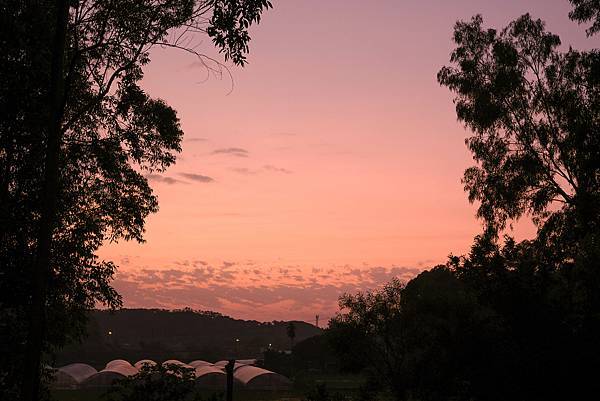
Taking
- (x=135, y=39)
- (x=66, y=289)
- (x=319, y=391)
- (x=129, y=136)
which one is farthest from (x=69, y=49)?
(x=319, y=391)

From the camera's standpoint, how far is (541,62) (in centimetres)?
3145

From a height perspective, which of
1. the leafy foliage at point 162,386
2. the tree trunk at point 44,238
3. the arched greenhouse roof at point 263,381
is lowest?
the arched greenhouse roof at point 263,381

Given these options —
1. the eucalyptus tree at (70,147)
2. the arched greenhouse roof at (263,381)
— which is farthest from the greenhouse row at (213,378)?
the eucalyptus tree at (70,147)

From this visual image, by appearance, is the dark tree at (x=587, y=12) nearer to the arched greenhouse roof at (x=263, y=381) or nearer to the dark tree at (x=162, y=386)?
the dark tree at (x=162, y=386)

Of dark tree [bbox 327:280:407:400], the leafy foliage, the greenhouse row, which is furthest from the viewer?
the greenhouse row

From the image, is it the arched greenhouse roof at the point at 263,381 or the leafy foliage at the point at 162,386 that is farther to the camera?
the arched greenhouse roof at the point at 263,381

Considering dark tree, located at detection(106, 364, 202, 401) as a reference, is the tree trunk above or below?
above

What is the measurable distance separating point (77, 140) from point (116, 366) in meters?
70.4

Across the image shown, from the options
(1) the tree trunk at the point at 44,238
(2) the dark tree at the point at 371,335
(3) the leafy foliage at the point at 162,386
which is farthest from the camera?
(2) the dark tree at the point at 371,335

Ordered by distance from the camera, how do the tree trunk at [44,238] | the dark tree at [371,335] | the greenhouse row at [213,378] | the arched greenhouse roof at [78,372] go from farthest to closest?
the arched greenhouse roof at [78,372] → the greenhouse row at [213,378] → the dark tree at [371,335] → the tree trunk at [44,238]

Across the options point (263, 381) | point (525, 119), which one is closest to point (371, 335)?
point (525, 119)

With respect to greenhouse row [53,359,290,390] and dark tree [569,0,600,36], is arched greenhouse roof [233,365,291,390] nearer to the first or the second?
greenhouse row [53,359,290,390]

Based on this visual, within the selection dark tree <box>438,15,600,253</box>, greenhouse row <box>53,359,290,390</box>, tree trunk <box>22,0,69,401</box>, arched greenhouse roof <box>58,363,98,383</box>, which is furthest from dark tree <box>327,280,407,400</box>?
arched greenhouse roof <box>58,363,98,383</box>

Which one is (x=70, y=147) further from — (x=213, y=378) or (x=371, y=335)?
(x=213, y=378)
